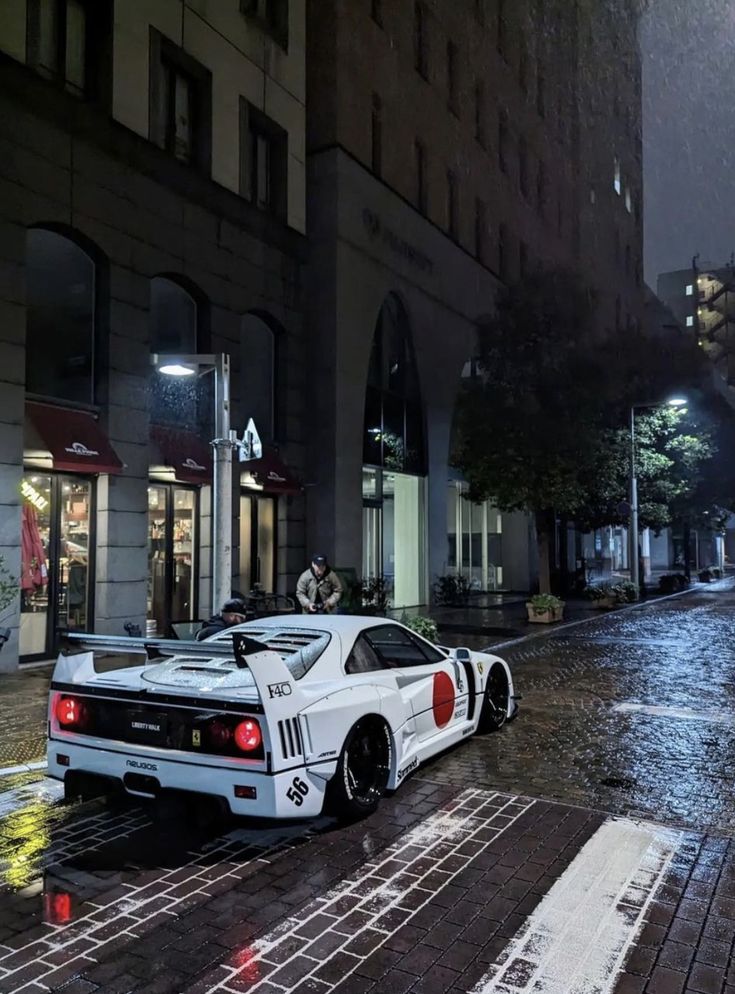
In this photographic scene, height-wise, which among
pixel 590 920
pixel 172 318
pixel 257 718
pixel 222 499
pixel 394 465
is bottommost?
pixel 590 920

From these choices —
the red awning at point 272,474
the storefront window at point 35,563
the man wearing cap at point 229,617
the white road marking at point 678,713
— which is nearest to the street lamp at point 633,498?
the red awning at point 272,474

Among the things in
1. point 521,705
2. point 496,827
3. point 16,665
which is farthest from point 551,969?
point 16,665

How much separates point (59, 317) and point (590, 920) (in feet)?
42.4

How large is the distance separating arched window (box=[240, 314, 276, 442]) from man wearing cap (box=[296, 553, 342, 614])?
7307mm

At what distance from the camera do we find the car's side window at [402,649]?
6980mm

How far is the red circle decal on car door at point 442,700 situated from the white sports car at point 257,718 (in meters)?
0.02

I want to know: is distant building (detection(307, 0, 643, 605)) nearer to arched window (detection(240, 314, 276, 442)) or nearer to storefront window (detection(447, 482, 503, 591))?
storefront window (detection(447, 482, 503, 591))

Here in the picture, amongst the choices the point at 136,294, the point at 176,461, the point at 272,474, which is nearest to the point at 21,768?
the point at 176,461

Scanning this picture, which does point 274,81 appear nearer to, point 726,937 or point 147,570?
point 147,570

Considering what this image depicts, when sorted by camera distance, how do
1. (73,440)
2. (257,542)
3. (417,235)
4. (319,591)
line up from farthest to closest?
1. (417,235)
2. (257,542)
3. (73,440)
4. (319,591)

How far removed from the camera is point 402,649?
23.8ft

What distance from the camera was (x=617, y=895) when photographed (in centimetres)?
448

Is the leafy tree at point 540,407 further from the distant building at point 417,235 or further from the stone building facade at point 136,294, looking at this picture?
the stone building facade at point 136,294

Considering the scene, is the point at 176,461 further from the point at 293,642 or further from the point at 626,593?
the point at 626,593
